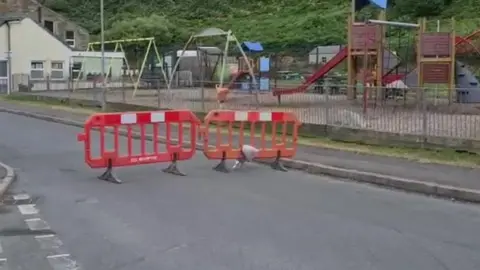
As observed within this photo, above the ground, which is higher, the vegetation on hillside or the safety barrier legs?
the vegetation on hillside

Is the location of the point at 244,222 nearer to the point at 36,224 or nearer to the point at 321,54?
the point at 36,224

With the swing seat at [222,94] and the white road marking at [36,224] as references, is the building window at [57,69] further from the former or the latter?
the white road marking at [36,224]

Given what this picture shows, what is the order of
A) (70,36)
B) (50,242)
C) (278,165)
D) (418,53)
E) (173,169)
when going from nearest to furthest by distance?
(50,242), (173,169), (278,165), (418,53), (70,36)

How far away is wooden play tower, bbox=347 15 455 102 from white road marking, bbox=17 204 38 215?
1584cm

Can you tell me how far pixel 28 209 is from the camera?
10.2m

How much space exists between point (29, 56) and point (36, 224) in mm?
49208

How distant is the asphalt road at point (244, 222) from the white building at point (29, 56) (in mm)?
40569

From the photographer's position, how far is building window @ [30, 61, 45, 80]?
56.5 meters

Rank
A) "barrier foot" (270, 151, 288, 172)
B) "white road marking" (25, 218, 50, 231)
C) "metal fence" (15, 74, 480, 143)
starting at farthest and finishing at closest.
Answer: "metal fence" (15, 74, 480, 143)
"barrier foot" (270, 151, 288, 172)
"white road marking" (25, 218, 50, 231)

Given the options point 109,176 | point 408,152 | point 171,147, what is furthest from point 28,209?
point 408,152

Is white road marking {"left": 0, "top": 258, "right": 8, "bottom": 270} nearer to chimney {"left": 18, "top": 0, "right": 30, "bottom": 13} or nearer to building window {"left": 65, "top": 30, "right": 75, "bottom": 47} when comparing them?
building window {"left": 65, "top": 30, "right": 75, "bottom": 47}

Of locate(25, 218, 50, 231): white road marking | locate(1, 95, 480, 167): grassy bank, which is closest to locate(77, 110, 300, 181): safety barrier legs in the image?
locate(1, 95, 480, 167): grassy bank

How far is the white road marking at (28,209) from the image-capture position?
32.9 feet

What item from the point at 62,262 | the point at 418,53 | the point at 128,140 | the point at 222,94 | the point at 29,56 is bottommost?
the point at 62,262
